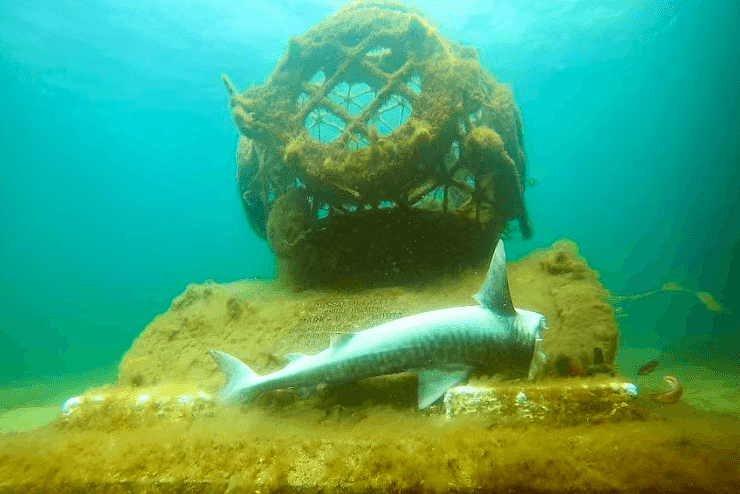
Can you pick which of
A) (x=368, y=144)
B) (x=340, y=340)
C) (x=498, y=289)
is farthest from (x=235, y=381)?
(x=368, y=144)

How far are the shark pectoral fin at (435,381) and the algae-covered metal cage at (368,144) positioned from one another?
3107 millimetres

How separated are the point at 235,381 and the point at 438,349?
7.61 ft

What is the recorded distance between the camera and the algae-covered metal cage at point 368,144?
6.25 meters

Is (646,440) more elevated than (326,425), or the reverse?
(326,425)

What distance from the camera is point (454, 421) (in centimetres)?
341

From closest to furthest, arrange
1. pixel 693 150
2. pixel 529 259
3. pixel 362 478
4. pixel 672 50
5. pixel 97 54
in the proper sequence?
pixel 362 478 → pixel 529 259 → pixel 97 54 → pixel 672 50 → pixel 693 150

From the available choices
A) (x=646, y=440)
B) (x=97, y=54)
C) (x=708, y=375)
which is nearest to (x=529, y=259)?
(x=646, y=440)

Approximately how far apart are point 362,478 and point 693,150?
2462 inches

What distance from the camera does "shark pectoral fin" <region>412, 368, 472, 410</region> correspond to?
3.56 metres

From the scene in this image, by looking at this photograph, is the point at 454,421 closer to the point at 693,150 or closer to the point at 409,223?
the point at 409,223

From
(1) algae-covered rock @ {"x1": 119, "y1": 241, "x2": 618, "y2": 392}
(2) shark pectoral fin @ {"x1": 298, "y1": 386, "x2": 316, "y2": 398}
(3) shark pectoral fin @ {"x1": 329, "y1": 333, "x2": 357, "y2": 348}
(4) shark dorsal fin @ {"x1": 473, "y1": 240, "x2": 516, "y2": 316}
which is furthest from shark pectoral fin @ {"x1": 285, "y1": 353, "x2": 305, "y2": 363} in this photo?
(4) shark dorsal fin @ {"x1": 473, "y1": 240, "x2": 516, "y2": 316}

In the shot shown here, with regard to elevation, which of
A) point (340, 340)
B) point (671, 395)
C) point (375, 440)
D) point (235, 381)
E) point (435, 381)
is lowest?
point (671, 395)

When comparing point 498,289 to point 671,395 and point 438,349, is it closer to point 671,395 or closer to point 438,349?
point 438,349

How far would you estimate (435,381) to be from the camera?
145 inches
